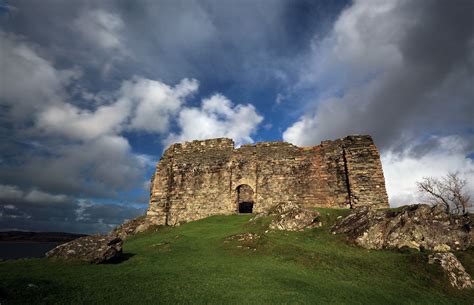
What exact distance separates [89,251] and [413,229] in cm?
1704

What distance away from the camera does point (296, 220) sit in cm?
1853

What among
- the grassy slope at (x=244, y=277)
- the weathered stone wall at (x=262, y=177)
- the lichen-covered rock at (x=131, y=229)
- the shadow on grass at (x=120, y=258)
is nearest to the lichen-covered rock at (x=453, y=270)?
the grassy slope at (x=244, y=277)

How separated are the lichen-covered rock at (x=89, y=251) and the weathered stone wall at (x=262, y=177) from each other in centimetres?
1487

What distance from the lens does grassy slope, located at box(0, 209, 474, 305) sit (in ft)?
26.1

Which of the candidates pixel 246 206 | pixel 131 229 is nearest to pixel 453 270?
pixel 246 206

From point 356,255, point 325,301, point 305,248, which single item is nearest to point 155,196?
point 305,248

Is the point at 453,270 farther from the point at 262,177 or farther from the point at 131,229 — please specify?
the point at 131,229

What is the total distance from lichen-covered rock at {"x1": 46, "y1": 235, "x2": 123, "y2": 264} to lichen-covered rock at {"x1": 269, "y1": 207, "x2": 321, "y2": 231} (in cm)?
1032

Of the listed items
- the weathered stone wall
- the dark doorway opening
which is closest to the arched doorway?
the dark doorway opening

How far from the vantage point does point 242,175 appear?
27.5 meters

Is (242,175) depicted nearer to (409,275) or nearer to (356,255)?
(356,255)

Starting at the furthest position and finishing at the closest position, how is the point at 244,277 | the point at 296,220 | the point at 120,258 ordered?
the point at 296,220
the point at 120,258
the point at 244,277

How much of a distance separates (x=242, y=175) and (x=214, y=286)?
61.0 feet

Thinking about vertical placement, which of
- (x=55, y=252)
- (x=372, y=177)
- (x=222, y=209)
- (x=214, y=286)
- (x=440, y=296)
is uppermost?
(x=372, y=177)
